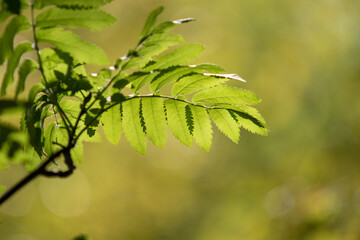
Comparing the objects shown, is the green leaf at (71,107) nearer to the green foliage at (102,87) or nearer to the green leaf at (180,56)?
the green foliage at (102,87)

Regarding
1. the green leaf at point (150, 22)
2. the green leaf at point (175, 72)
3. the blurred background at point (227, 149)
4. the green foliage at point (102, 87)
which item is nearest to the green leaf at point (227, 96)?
the green foliage at point (102, 87)

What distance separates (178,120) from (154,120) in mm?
90

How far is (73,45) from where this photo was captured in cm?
111

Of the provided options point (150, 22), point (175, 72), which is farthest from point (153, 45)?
point (175, 72)

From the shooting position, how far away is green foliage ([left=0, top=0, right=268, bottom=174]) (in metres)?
Answer: 1.07

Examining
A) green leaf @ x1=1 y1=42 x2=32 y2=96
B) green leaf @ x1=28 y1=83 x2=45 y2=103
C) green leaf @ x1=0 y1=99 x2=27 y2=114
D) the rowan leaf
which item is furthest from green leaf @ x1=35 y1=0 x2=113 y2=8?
the rowan leaf

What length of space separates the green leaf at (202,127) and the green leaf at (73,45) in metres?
0.43

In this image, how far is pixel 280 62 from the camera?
47.0ft

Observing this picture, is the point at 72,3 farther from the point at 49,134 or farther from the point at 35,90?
the point at 49,134

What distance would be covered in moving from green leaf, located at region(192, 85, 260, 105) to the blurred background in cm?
912

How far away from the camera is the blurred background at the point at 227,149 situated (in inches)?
467

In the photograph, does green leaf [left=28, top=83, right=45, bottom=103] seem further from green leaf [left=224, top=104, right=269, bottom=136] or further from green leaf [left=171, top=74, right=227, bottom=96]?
green leaf [left=224, top=104, right=269, bottom=136]

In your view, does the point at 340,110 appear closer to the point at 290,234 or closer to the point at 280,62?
the point at 280,62

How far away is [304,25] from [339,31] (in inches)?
57.7
